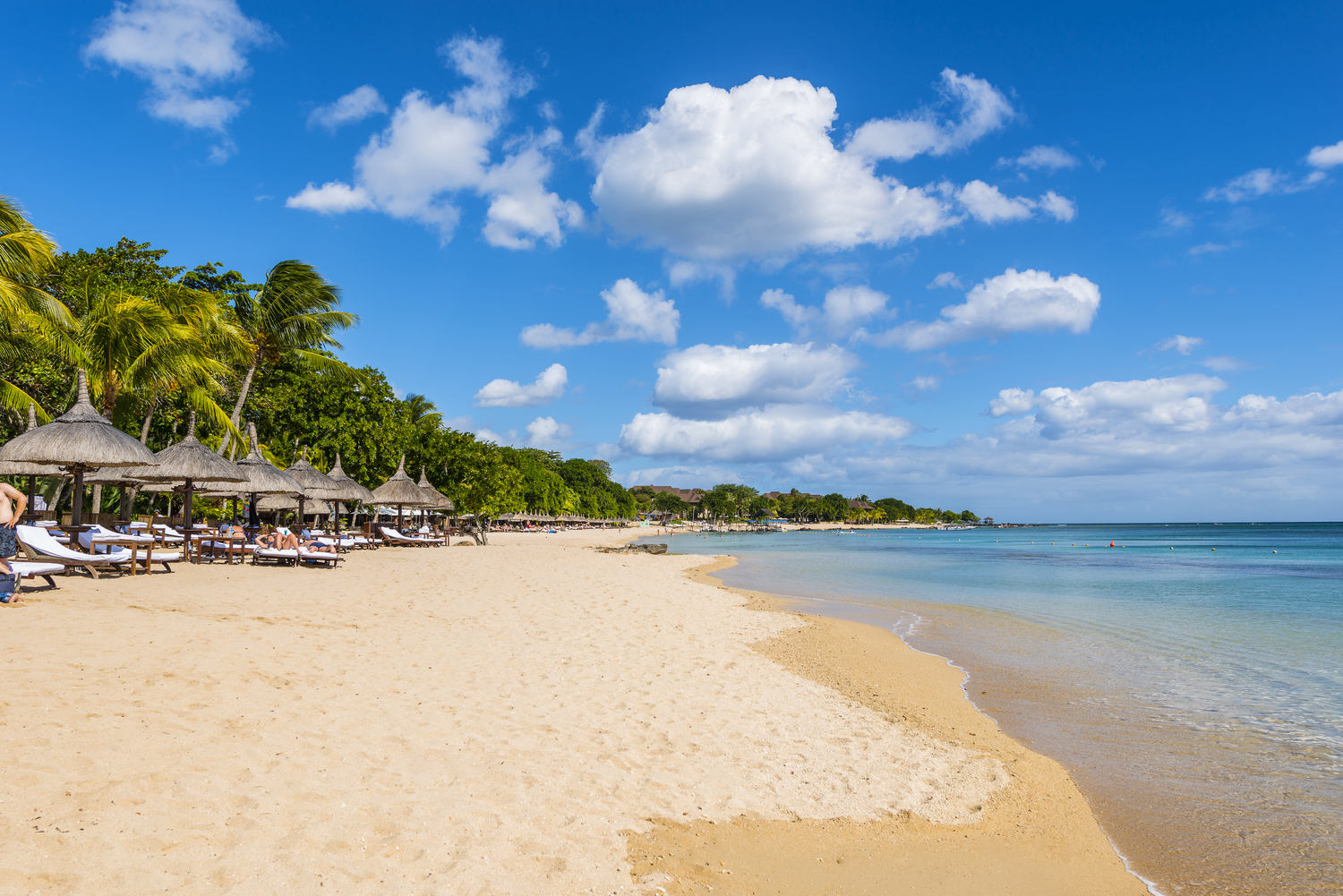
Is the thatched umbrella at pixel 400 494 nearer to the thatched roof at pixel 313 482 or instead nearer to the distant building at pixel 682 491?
the thatched roof at pixel 313 482

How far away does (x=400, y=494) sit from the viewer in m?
24.6

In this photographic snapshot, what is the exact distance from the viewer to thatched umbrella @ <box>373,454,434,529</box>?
24.3 m

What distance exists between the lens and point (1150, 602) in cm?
1739

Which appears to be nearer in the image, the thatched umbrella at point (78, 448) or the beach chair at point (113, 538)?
the beach chair at point (113, 538)

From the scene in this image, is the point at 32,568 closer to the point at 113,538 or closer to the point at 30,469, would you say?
the point at 113,538

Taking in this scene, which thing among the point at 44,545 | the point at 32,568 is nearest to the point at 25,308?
the point at 44,545

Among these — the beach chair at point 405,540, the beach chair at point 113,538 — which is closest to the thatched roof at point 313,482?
the beach chair at point 405,540

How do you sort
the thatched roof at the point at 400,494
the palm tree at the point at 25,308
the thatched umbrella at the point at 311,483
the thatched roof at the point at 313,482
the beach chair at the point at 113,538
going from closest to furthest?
the beach chair at the point at 113,538
the palm tree at the point at 25,308
the thatched umbrella at the point at 311,483
the thatched roof at the point at 313,482
the thatched roof at the point at 400,494

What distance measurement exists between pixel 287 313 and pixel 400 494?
24.8ft

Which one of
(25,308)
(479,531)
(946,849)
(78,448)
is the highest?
(25,308)

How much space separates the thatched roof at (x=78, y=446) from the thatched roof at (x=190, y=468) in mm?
2169

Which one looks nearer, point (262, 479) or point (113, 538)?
point (113, 538)

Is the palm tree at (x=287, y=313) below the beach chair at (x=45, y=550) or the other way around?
the other way around

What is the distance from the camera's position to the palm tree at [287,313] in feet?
81.5
